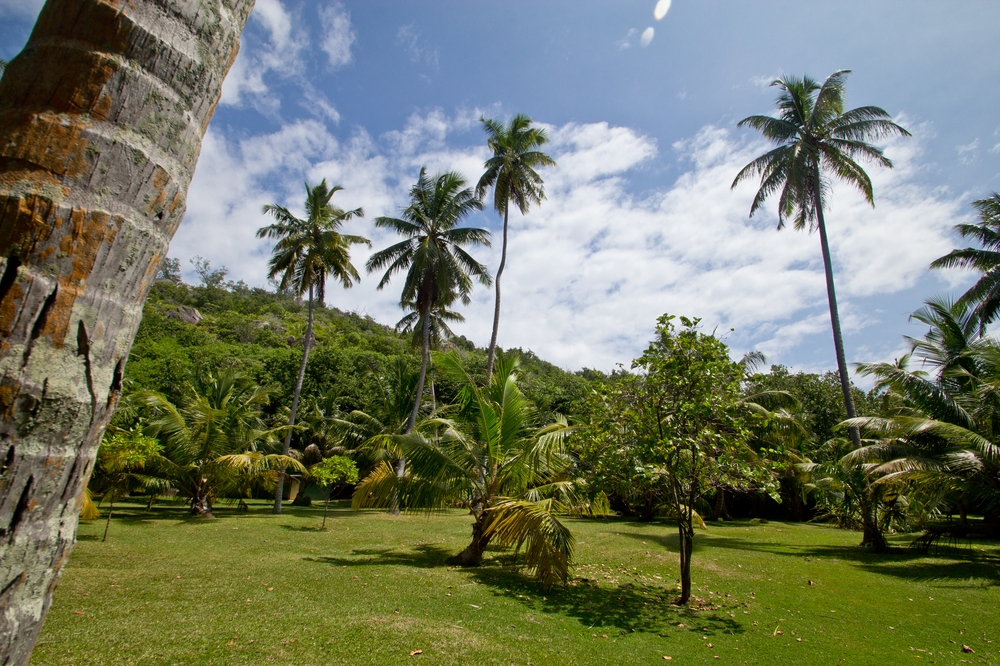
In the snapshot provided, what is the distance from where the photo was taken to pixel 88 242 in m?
1.34

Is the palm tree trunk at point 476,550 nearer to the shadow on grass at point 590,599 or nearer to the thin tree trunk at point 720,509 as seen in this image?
the shadow on grass at point 590,599

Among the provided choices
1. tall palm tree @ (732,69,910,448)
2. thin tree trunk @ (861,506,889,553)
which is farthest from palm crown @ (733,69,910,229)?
thin tree trunk @ (861,506,889,553)

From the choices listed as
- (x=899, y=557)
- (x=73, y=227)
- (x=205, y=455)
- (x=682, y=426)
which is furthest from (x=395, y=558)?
(x=899, y=557)

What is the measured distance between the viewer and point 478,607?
6754mm

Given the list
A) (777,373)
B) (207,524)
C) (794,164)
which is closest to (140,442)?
(207,524)

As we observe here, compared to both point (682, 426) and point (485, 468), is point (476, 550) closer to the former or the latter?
point (485, 468)

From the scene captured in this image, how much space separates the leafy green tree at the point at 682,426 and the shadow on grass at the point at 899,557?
5.68m

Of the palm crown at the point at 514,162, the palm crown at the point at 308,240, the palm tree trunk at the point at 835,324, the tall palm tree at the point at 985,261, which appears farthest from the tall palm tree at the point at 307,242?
the tall palm tree at the point at 985,261

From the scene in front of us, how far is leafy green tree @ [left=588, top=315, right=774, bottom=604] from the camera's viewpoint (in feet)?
24.7

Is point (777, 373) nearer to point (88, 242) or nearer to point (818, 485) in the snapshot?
point (818, 485)

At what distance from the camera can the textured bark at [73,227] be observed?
118 cm

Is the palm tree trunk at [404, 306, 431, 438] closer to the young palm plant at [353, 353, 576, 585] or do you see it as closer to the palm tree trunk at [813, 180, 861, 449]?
the young palm plant at [353, 353, 576, 585]

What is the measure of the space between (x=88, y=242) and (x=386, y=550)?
11.4m

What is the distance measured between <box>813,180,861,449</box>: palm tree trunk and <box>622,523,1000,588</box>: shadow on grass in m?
3.23
